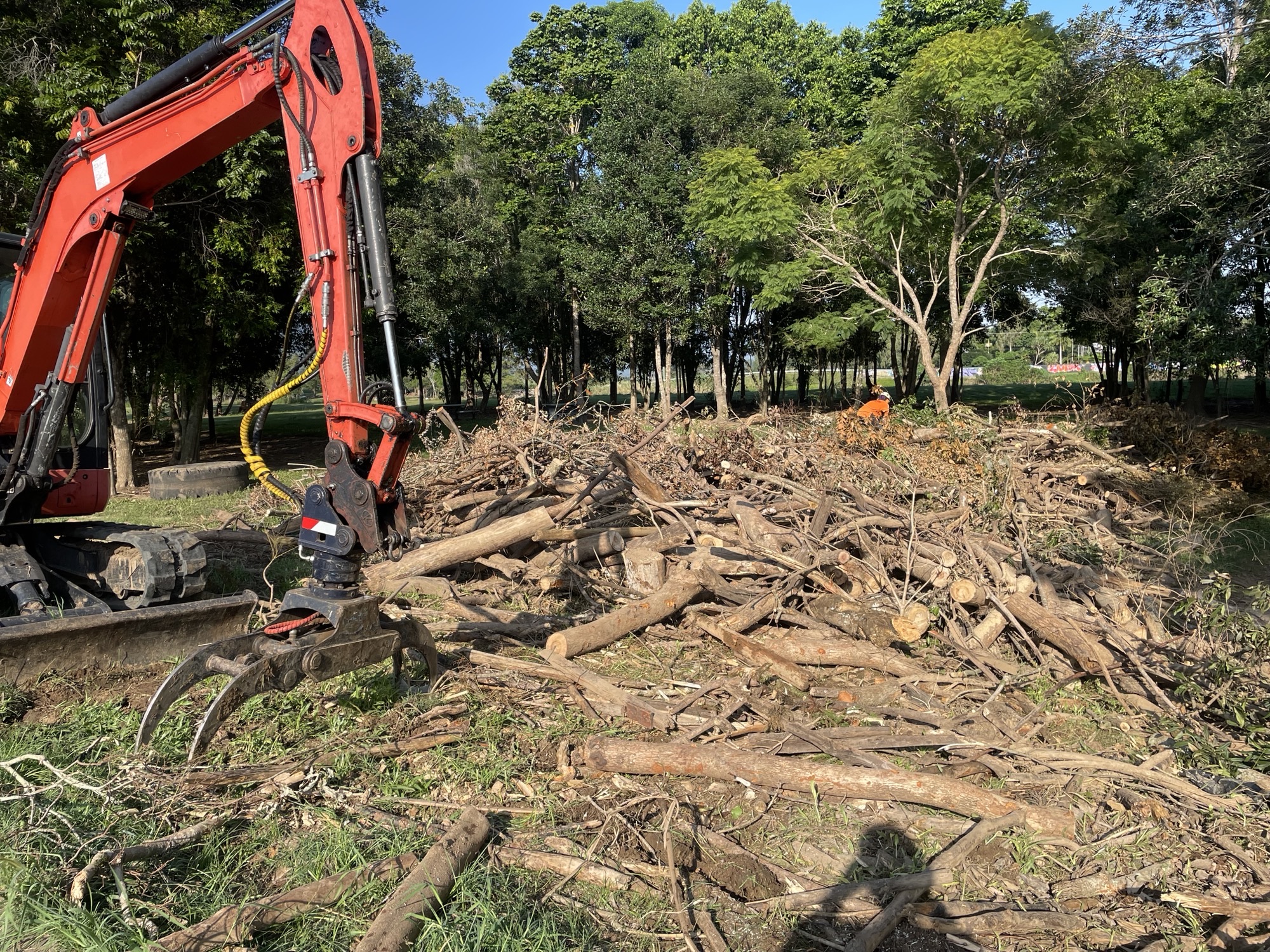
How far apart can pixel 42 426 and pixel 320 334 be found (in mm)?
2745

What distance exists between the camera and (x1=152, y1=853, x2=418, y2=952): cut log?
2773 mm

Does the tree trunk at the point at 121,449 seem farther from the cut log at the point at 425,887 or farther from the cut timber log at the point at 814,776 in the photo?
the cut log at the point at 425,887

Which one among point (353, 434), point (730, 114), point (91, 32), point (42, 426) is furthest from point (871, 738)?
point (730, 114)

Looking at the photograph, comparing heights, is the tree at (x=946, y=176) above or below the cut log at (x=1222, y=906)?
above

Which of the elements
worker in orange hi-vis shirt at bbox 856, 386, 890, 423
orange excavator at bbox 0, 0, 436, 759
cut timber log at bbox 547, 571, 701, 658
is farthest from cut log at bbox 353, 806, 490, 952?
worker in orange hi-vis shirt at bbox 856, 386, 890, 423

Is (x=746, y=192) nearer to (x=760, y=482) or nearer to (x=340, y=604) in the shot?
(x=760, y=482)

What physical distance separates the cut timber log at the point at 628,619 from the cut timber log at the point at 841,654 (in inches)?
38.3

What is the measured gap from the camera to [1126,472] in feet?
34.9

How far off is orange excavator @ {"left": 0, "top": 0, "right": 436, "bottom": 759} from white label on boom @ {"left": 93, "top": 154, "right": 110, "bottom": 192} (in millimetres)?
16

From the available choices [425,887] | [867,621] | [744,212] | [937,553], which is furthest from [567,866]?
[744,212]

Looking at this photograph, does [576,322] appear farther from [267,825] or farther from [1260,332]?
[267,825]

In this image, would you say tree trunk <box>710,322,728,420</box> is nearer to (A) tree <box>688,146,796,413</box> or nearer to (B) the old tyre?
(A) tree <box>688,146,796,413</box>

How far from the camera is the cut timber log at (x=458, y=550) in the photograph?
24.9 feet

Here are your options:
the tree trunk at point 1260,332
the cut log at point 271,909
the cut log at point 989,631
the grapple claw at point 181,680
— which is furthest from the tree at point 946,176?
the cut log at point 271,909
